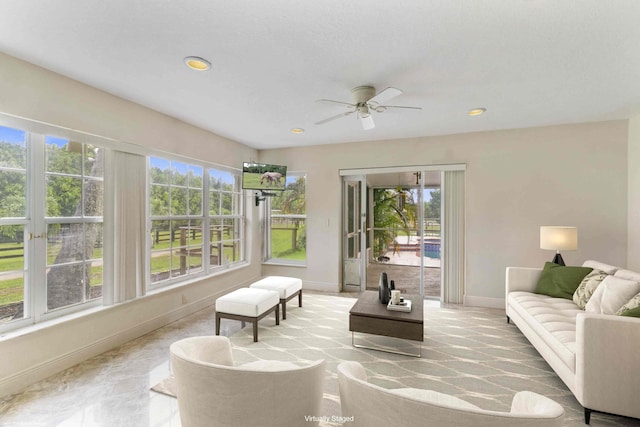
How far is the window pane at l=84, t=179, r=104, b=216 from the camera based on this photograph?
290 centimetres

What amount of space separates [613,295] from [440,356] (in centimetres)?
151

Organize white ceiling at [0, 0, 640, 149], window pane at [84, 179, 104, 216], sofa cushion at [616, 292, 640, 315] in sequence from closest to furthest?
1. white ceiling at [0, 0, 640, 149]
2. sofa cushion at [616, 292, 640, 315]
3. window pane at [84, 179, 104, 216]

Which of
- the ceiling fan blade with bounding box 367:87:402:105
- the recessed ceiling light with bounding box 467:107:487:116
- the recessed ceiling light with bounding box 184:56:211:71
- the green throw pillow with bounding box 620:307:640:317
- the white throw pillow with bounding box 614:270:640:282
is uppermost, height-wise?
the recessed ceiling light with bounding box 467:107:487:116

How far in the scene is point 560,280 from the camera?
3215mm

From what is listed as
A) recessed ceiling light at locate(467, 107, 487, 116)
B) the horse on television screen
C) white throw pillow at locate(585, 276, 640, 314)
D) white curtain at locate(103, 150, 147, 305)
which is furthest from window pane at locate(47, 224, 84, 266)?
white throw pillow at locate(585, 276, 640, 314)

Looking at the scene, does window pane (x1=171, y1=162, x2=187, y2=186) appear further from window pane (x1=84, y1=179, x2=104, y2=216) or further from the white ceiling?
window pane (x1=84, y1=179, x2=104, y2=216)

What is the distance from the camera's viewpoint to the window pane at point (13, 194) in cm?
231

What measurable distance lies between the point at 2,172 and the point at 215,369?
8.34ft

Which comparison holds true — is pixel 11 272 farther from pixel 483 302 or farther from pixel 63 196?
pixel 483 302

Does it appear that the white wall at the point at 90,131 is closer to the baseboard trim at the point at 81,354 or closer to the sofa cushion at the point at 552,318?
the baseboard trim at the point at 81,354

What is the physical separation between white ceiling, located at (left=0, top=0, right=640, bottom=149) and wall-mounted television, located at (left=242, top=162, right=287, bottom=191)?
4.46 ft

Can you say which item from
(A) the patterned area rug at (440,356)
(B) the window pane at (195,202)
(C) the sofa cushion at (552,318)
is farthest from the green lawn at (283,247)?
(C) the sofa cushion at (552,318)

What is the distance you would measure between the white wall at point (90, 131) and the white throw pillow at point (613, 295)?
394 cm

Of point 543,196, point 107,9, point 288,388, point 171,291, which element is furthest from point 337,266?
point 107,9
